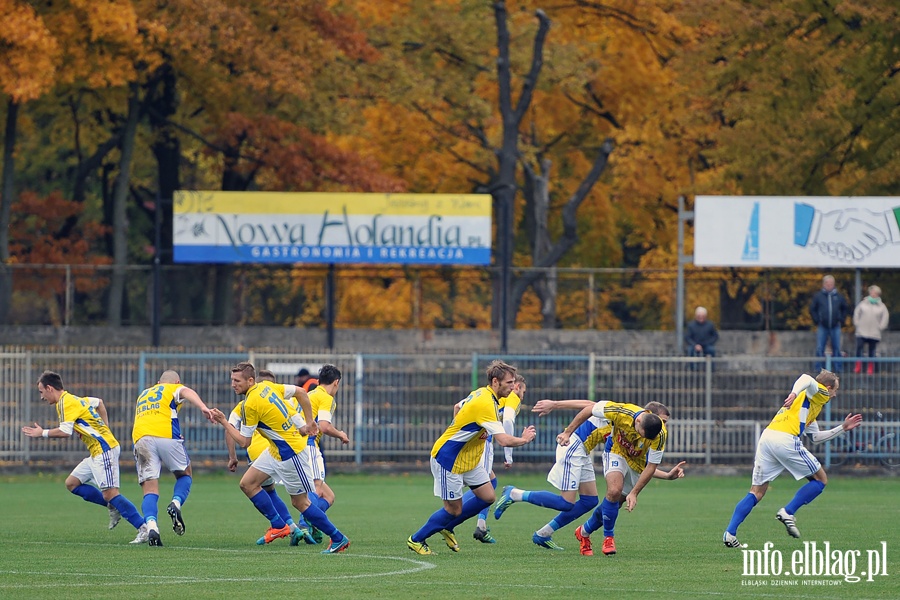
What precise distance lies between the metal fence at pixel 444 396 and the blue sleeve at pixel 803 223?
3.26 metres

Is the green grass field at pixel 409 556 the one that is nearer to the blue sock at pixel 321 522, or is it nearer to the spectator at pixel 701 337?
the blue sock at pixel 321 522

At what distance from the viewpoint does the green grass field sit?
1116cm

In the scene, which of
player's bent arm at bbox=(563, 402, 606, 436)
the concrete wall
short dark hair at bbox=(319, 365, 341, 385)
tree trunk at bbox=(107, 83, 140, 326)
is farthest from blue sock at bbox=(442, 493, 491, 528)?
tree trunk at bbox=(107, 83, 140, 326)

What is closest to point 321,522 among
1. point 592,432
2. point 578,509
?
point 578,509

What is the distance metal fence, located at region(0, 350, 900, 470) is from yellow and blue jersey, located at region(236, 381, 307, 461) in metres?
13.0

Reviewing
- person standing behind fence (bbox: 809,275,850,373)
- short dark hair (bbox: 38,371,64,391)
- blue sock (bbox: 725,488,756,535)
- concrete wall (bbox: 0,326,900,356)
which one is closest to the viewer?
blue sock (bbox: 725,488,756,535)

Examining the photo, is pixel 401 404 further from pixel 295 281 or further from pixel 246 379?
pixel 246 379

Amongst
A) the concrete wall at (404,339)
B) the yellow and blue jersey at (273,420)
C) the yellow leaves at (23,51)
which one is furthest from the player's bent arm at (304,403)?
the yellow leaves at (23,51)

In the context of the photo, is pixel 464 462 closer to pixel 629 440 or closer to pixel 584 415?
pixel 584 415

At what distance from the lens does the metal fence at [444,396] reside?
91.0ft

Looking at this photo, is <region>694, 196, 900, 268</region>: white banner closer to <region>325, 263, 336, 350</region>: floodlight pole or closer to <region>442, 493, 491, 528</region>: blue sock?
<region>325, 263, 336, 350</region>: floodlight pole

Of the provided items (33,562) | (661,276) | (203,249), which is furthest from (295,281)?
(33,562)

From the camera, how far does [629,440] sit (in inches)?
551

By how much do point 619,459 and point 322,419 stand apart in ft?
11.1
